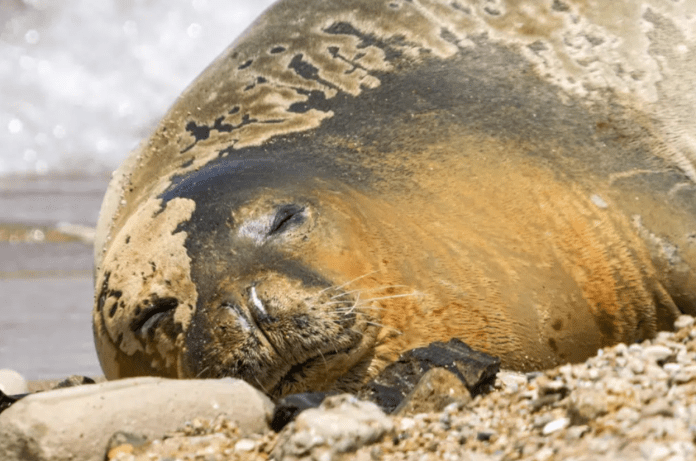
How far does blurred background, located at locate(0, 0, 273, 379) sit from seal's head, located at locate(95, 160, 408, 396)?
18.8 feet

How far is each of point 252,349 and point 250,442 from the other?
392 mm

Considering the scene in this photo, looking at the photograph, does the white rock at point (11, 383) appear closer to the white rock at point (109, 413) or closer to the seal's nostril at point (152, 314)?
the seal's nostril at point (152, 314)

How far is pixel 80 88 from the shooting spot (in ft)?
57.8

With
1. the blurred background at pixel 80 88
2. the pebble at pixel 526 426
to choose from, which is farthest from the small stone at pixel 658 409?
the blurred background at pixel 80 88

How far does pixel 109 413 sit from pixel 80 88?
51.1 feet

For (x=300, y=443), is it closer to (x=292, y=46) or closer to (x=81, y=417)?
(x=81, y=417)

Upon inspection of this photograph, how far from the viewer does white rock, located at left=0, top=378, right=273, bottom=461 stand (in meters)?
2.61

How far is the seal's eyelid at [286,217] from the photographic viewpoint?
3.28 m

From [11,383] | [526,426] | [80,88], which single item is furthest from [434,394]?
[80,88]

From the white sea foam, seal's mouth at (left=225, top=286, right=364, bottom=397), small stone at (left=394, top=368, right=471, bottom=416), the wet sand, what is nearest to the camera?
small stone at (left=394, top=368, right=471, bottom=416)

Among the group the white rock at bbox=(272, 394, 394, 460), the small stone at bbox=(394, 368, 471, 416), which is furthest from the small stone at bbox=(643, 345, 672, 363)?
the white rock at bbox=(272, 394, 394, 460)

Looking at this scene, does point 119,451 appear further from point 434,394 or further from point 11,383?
point 11,383

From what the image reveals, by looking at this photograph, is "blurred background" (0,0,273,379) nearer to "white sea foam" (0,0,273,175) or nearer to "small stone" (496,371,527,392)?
"white sea foam" (0,0,273,175)

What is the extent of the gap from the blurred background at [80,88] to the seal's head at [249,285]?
5.74 metres
